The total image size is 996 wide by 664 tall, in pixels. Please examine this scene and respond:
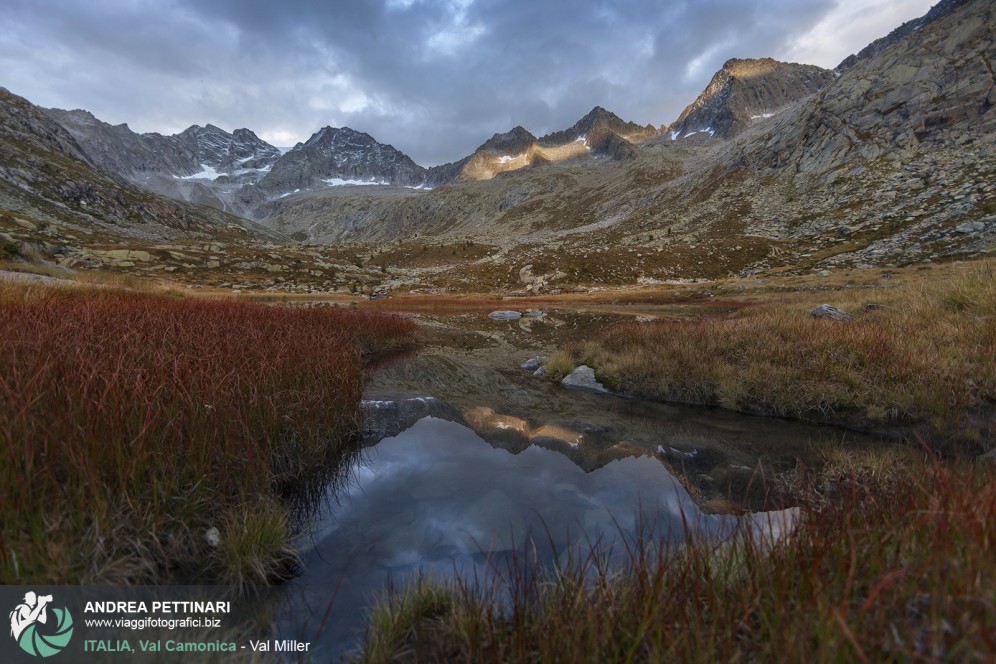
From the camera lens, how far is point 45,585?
2273mm

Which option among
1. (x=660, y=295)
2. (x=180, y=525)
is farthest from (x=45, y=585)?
(x=660, y=295)

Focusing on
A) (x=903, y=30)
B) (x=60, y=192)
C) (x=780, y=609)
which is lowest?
(x=780, y=609)

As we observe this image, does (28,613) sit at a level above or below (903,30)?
below

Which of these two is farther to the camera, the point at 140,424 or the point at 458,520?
the point at 458,520

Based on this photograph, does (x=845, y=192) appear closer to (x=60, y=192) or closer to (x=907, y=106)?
(x=907, y=106)

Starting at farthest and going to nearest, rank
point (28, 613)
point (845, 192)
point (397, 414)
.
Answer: point (845, 192)
point (397, 414)
point (28, 613)

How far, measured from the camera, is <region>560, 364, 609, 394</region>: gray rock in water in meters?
10.8

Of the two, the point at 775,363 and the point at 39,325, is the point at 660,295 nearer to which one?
the point at 775,363

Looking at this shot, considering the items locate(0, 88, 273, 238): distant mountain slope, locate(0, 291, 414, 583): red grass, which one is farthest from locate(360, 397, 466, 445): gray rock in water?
locate(0, 88, 273, 238): distant mountain slope

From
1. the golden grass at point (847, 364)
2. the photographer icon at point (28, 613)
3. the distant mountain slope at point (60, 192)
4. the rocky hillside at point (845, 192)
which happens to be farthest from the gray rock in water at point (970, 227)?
the distant mountain slope at point (60, 192)

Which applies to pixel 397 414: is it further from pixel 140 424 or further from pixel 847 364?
pixel 847 364

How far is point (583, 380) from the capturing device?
1115 centimetres

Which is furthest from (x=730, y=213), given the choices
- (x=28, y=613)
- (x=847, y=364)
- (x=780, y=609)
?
(x=28, y=613)

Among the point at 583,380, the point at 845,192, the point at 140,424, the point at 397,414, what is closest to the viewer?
the point at 140,424
